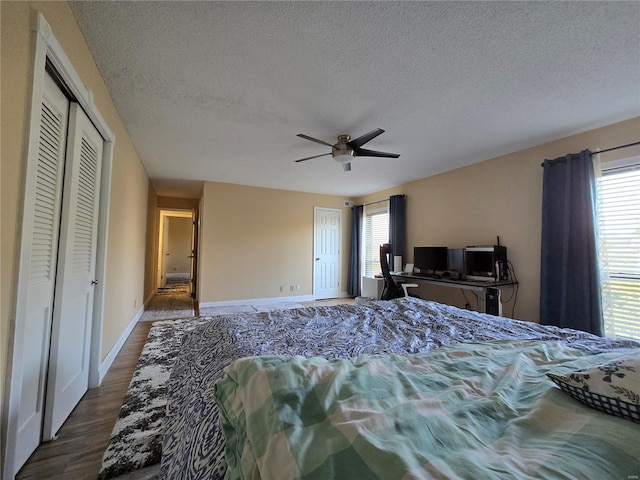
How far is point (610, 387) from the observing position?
0.74m

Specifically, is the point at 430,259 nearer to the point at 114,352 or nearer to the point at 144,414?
the point at 144,414

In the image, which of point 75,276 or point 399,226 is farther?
point 399,226

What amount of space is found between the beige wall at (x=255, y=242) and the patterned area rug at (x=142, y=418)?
7.81ft

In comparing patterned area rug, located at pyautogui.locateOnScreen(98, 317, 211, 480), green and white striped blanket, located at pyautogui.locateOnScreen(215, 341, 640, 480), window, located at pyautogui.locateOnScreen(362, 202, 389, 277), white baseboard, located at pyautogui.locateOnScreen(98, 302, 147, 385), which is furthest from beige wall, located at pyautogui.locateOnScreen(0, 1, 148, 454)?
window, located at pyautogui.locateOnScreen(362, 202, 389, 277)

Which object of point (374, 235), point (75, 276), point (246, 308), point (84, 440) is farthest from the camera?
point (374, 235)

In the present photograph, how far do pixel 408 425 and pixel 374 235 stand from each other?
5648 mm

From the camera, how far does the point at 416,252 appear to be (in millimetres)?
4676

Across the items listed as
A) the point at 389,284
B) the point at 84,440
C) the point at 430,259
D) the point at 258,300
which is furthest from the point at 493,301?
the point at 258,300

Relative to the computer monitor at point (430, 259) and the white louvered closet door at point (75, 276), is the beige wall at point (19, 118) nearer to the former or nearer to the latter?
the white louvered closet door at point (75, 276)

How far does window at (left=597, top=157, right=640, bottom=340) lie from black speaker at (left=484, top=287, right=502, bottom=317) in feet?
2.94

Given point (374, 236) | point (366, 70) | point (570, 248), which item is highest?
point (366, 70)

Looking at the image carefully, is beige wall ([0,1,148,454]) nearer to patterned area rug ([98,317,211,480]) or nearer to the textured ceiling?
the textured ceiling

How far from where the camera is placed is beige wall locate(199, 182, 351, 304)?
520 cm

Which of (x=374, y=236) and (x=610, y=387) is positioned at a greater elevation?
(x=374, y=236)
